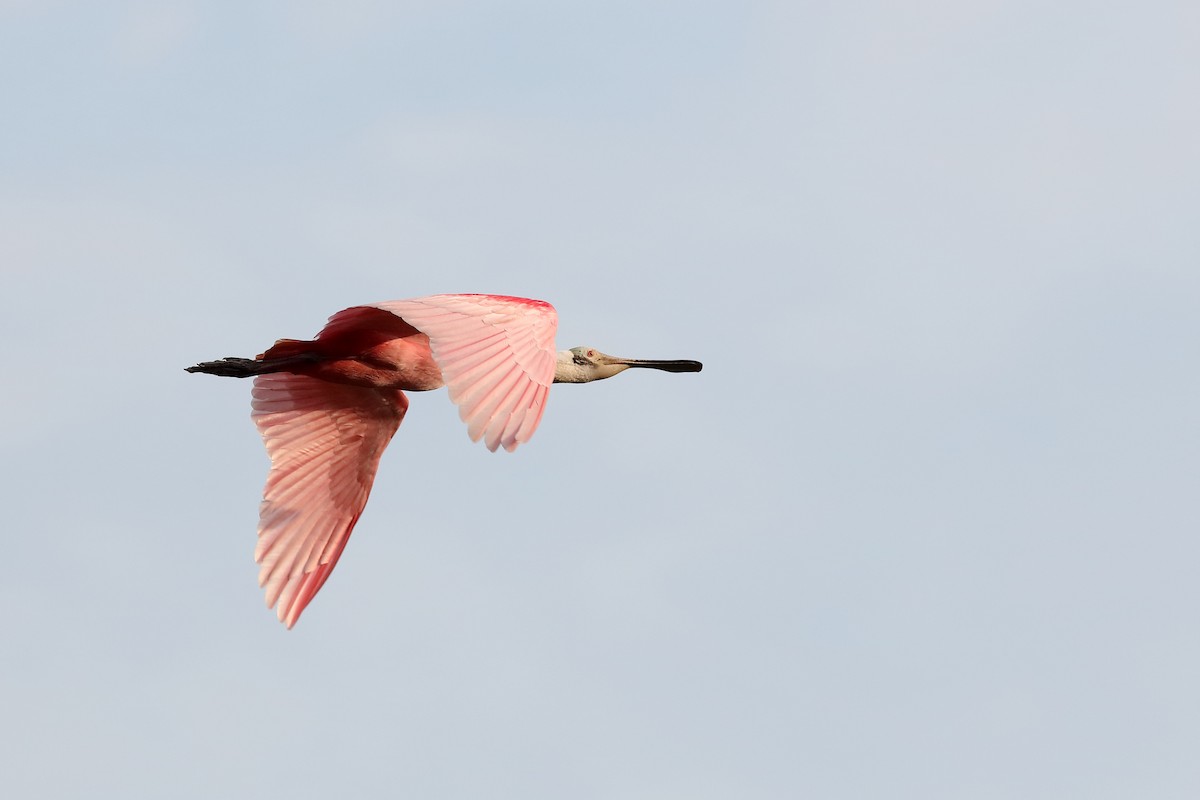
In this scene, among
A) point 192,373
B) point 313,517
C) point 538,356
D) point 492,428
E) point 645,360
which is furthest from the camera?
point 645,360

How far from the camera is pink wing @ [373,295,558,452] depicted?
31.1ft

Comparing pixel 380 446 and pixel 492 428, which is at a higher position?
pixel 492 428

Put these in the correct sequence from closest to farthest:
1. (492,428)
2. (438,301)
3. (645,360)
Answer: (492,428), (438,301), (645,360)

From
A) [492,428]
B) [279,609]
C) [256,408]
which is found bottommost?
[279,609]

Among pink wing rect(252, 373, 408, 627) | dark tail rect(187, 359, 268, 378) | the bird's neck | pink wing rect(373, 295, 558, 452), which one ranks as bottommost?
pink wing rect(252, 373, 408, 627)

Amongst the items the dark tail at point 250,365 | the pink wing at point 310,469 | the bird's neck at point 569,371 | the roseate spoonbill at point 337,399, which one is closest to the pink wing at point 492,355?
the roseate spoonbill at point 337,399

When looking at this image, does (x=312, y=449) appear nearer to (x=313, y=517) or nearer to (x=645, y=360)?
(x=313, y=517)

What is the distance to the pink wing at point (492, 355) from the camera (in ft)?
31.1

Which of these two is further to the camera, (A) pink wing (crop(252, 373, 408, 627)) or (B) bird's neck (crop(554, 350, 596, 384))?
(B) bird's neck (crop(554, 350, 596, 384))

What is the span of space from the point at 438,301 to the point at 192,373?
2764mm

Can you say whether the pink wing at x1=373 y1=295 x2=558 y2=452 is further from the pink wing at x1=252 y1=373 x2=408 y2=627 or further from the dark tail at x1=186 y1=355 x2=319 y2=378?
the pink wing at x1=252 y1=373 x2=408 y2=627

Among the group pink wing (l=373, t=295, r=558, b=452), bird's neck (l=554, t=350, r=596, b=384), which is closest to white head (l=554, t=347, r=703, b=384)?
bird's neck (l=554, t=350, r=596, b=384)

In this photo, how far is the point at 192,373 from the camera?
13.2 meters

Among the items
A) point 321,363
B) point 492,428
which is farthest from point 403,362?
point 492,428
